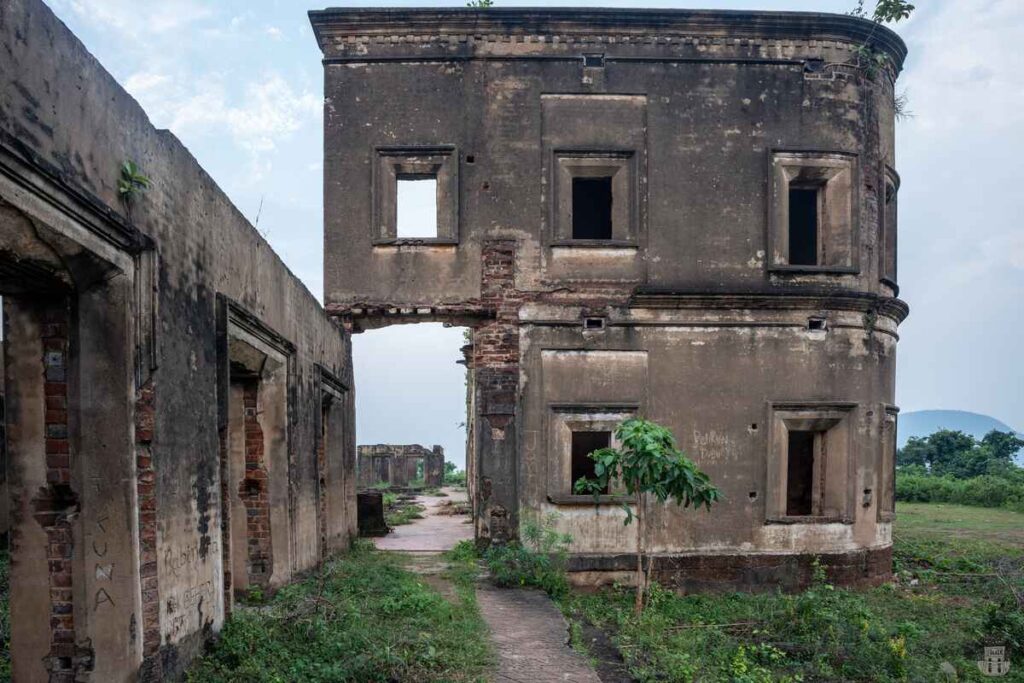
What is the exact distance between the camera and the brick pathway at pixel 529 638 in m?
6.16

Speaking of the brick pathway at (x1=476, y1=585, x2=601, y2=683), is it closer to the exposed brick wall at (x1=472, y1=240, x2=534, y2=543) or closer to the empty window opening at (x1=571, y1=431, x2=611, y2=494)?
the exposed brick wall at (x1=472, y1=240, x2=534, y2=543)

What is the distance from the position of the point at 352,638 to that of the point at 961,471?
30.5 metres

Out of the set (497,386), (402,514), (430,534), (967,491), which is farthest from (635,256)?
(967,491)

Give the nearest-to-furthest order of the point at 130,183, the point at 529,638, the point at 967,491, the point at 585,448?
1. the point at 130,183
2. the point at 529,638
3. the point at 585,448
4. the point at 967,491

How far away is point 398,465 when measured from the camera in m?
28.3

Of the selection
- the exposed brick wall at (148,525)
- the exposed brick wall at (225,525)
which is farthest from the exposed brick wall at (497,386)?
the exposed brick wall at (148,525)

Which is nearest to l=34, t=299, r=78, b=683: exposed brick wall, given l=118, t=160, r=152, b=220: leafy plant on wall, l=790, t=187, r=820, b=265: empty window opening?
l=118, t=160, r=152, b=220: leafy plant on wall

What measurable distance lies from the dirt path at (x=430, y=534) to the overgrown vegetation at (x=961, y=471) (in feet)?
57.2

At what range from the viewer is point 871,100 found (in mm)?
11547

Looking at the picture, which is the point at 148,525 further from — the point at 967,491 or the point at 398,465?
the point at 967,491

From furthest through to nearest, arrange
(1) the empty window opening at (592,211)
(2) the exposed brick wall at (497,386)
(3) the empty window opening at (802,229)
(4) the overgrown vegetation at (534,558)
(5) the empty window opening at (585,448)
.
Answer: (1) the empty window opening at (592,211)
(3) the empty window opening at (802,229)
(5) the empty window opening at (585,448)
(2) the exposed brick wall at (497,386)
(4) the overgrown vegetation at (534,558)

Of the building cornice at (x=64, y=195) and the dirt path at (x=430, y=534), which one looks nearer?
the building cornice at (x=64, y=195)

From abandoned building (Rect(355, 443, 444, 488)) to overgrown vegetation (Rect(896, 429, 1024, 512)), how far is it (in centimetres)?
1762

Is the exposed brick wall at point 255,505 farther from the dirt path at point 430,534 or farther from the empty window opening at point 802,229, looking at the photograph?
the empty window opening at point 802,229
